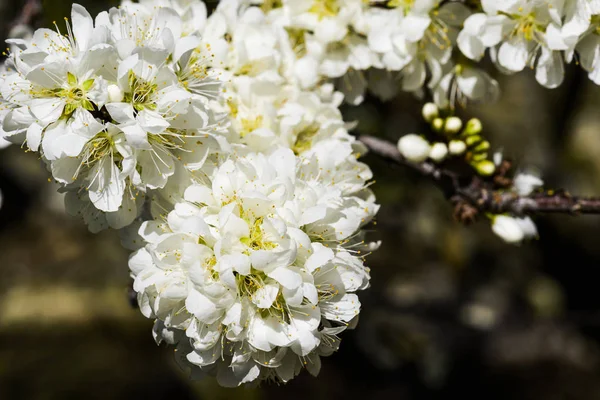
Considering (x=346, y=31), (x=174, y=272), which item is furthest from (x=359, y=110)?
(x=174, y=272)

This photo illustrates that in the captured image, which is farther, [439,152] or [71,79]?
[439,152]

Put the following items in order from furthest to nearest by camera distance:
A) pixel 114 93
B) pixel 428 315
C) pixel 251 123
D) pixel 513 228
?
pixel 428 315
pixel 513 228
pixel 251 123
pixel 114 93

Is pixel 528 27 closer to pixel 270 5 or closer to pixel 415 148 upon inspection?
pixel 415 148

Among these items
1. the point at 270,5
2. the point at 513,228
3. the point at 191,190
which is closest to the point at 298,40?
the point at 270,5

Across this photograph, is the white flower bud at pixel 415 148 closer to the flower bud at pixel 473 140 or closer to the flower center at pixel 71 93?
the flower bud at pixel 473 140

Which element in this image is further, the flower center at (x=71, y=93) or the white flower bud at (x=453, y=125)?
the white flower bud at (x=453, y=125)

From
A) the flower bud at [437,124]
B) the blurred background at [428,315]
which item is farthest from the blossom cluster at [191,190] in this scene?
the blurred background at [428,315]
